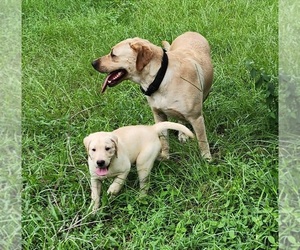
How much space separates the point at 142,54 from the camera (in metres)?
4.06

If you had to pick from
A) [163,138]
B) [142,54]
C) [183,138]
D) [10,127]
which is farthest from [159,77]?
[10,127]

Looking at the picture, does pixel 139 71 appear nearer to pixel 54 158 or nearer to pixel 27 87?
pixel 54 158

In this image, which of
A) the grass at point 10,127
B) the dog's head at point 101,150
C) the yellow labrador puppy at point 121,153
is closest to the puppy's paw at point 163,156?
the yellow labrador puppy at point 121,153

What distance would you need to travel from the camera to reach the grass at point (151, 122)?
134 inches

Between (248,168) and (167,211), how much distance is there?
2.05ft

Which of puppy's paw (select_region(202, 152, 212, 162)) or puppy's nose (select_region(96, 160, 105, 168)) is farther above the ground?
puppy's nose (select_region(96, 160, 105, 168))

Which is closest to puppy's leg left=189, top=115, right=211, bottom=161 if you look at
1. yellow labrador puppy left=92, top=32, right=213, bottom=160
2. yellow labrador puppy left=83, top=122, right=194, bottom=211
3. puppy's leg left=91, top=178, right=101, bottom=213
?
yellow labrador puppy left=92, top=32, right=213, bottom=160

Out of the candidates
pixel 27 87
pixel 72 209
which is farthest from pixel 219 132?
pixel 27 87

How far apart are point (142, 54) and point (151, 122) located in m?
0.83

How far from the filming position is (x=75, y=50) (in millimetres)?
6129

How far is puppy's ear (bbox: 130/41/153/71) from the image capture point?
4.05 m

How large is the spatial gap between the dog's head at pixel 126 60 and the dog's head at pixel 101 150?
67 centimetres

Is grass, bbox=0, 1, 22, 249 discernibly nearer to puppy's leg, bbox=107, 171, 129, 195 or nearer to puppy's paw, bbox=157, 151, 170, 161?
puppy's leg, bbox=107, 171, 129, 195

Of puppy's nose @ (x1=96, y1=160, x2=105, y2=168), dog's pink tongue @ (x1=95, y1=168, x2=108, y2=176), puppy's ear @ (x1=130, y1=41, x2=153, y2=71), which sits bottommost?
dog's pink tongue @ (x1=95, y1=168, x2=108, y2=176)
